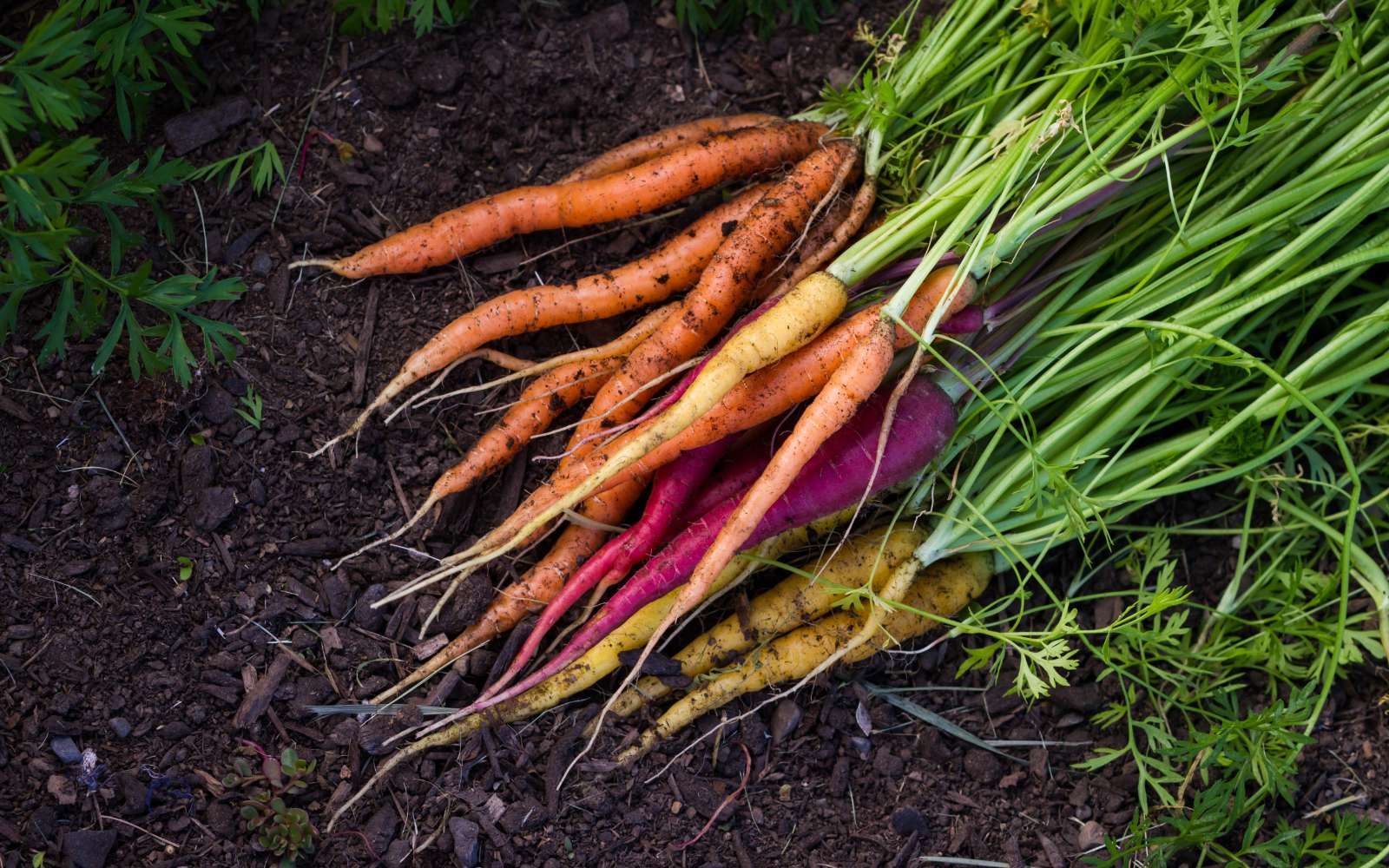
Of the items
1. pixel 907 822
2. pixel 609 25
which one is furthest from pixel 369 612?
pixel 609 25

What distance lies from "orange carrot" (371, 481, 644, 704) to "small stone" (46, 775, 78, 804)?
54 cm

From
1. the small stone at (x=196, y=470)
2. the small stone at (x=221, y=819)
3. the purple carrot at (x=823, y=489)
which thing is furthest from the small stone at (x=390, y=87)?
the small stone at (x=221, y=819)

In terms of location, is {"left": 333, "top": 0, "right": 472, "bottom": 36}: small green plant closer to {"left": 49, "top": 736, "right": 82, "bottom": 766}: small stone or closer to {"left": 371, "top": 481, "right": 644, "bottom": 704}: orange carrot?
{"left": 371, "top": 481, "right": 644, "bottom": 704}: orange carrot

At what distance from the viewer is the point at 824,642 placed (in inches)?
81.5

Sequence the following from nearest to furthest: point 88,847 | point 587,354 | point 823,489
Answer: point 88,847, point 823,489, point 587,354

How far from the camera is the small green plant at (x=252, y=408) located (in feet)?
6.98

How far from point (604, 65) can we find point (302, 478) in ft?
3.81

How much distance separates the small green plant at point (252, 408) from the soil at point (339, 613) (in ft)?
0.04

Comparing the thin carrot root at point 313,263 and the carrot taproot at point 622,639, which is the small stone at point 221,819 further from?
the thin carrot root at point 313,263

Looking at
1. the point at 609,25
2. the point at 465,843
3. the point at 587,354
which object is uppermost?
the point at 609,25

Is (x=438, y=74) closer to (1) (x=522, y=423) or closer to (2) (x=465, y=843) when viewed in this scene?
(1) (x=522, y=423)

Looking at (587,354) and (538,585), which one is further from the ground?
(587,354)

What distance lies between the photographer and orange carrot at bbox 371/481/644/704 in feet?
6.75

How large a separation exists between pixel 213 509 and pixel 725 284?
3.60 feet
